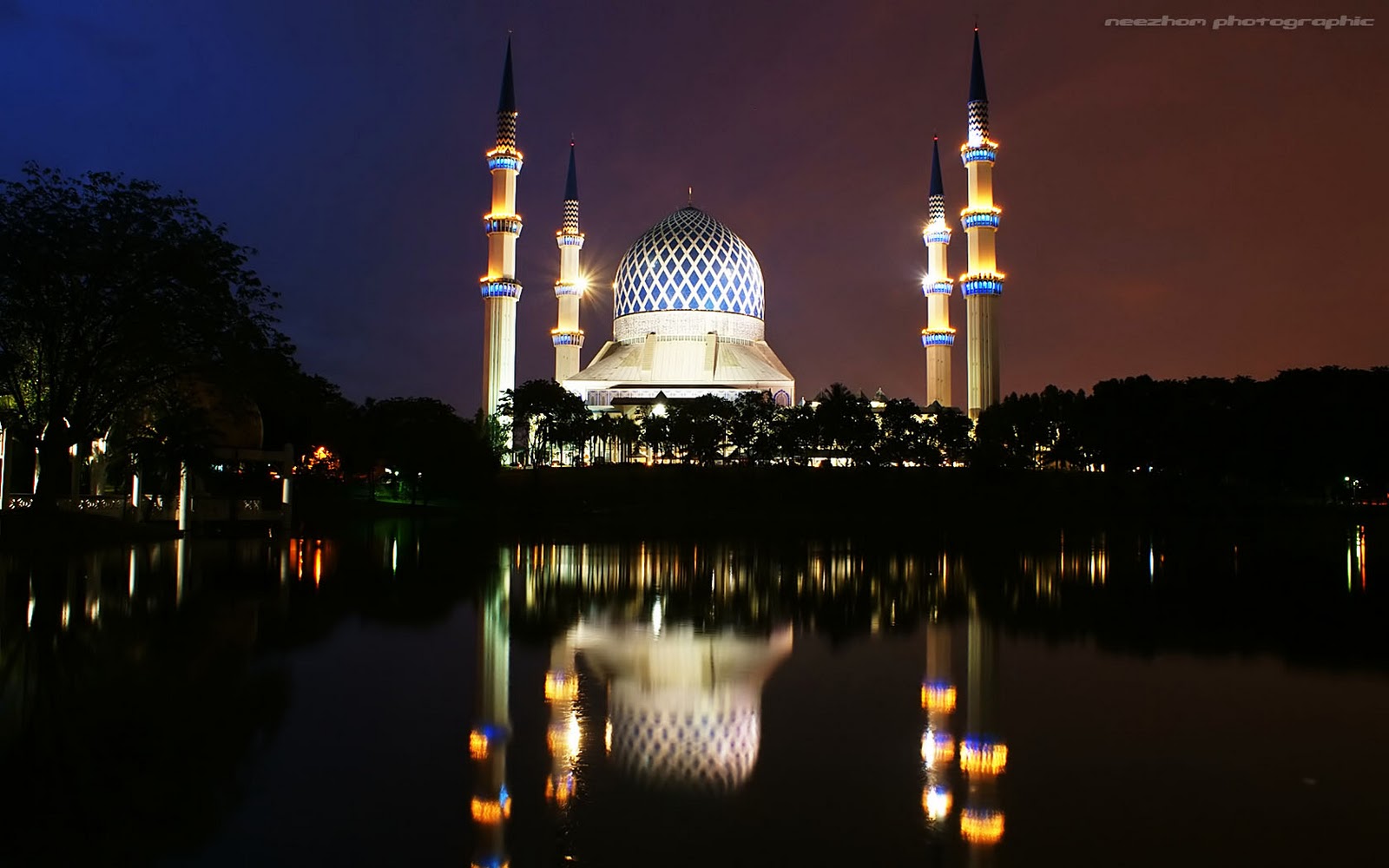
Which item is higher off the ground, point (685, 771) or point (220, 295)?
point (220, 295)

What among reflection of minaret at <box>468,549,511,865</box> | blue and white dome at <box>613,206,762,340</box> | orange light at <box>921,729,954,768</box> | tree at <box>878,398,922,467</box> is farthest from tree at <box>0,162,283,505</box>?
blue and white dome at <box>613,206,762,340</box>

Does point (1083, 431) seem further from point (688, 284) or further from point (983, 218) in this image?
point (688, 284)

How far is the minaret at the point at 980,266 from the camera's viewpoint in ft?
159

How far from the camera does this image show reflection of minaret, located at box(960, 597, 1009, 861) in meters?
5.41

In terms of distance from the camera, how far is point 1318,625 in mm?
12664

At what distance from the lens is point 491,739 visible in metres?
7.07

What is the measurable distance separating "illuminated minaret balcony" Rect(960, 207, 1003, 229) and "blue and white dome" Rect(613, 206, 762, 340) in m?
16.2

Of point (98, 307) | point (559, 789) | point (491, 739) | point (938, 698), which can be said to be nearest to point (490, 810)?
point (559, 789)

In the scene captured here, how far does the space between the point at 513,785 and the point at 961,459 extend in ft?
141

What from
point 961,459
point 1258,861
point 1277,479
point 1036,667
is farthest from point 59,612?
point 1277,479

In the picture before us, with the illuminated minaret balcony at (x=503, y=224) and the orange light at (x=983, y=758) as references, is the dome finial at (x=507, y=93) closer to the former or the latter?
the illuminated minaret balcony at (x=503, y=224)

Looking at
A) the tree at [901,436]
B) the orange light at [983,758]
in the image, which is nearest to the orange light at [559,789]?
the orange light at [983,758]

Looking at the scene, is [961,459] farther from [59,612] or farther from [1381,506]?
[59,612]

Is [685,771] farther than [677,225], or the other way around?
[677,225]
